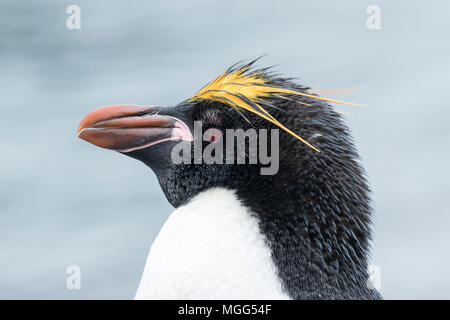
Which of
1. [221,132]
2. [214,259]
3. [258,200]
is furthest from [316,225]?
[221,132]

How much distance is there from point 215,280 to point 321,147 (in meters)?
0.57

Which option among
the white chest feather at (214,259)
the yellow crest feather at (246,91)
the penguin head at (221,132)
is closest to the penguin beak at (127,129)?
the penguin head at (221,132)

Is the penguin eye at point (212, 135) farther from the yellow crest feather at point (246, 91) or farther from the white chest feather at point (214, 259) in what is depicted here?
the white chest feather at point (214, 259)

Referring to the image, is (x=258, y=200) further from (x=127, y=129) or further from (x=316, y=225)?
(x=127, y=129)

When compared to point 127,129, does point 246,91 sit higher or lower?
higher

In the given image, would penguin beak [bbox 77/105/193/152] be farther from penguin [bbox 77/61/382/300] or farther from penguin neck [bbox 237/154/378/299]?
penguin neck [bbox 237/154/378/299]

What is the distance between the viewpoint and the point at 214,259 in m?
2.67

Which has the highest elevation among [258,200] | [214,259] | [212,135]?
[212,135]

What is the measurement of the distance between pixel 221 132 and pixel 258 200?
305mm

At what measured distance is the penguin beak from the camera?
3043mm

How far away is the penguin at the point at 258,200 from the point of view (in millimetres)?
2670
